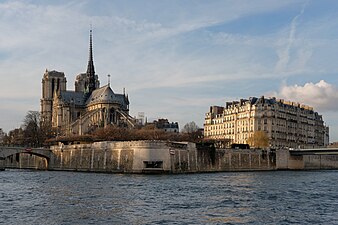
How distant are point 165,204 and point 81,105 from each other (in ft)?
381

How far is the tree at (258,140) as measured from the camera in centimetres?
10288

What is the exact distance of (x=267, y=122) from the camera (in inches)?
4456

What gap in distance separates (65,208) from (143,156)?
34.4 metres

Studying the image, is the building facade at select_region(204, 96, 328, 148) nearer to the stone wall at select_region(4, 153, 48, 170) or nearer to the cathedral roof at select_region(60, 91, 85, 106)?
the cathedral roof at select_region(60, 91, 85, 106)

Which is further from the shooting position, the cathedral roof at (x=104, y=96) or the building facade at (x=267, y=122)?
the cathedral roof at (x=104, y=96)

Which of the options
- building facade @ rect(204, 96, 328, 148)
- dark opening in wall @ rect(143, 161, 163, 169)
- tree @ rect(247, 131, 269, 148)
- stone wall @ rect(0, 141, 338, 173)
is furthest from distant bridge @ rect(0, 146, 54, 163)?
tree @ rect(247, 131, 269, 148)

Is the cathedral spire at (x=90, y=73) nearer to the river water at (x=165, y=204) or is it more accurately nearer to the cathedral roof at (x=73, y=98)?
the cathedral roof at (x=73, y=98)

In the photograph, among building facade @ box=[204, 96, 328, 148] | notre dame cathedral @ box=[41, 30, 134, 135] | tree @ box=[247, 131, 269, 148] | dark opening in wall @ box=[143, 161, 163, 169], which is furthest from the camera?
notre dame cathedral @ box=[41, 30, 134, 135]

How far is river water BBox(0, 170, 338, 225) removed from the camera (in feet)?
88.0

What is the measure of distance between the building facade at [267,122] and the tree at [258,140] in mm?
5134

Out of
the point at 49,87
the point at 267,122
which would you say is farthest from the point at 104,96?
the point at 267,122

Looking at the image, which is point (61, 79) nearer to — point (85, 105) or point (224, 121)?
point (85, 105)

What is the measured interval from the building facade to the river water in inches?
2623

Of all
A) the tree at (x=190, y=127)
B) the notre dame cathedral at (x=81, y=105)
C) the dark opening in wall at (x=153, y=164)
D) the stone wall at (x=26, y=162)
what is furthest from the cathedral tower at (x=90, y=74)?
the dark opening in wall at (x=153, y=164)
